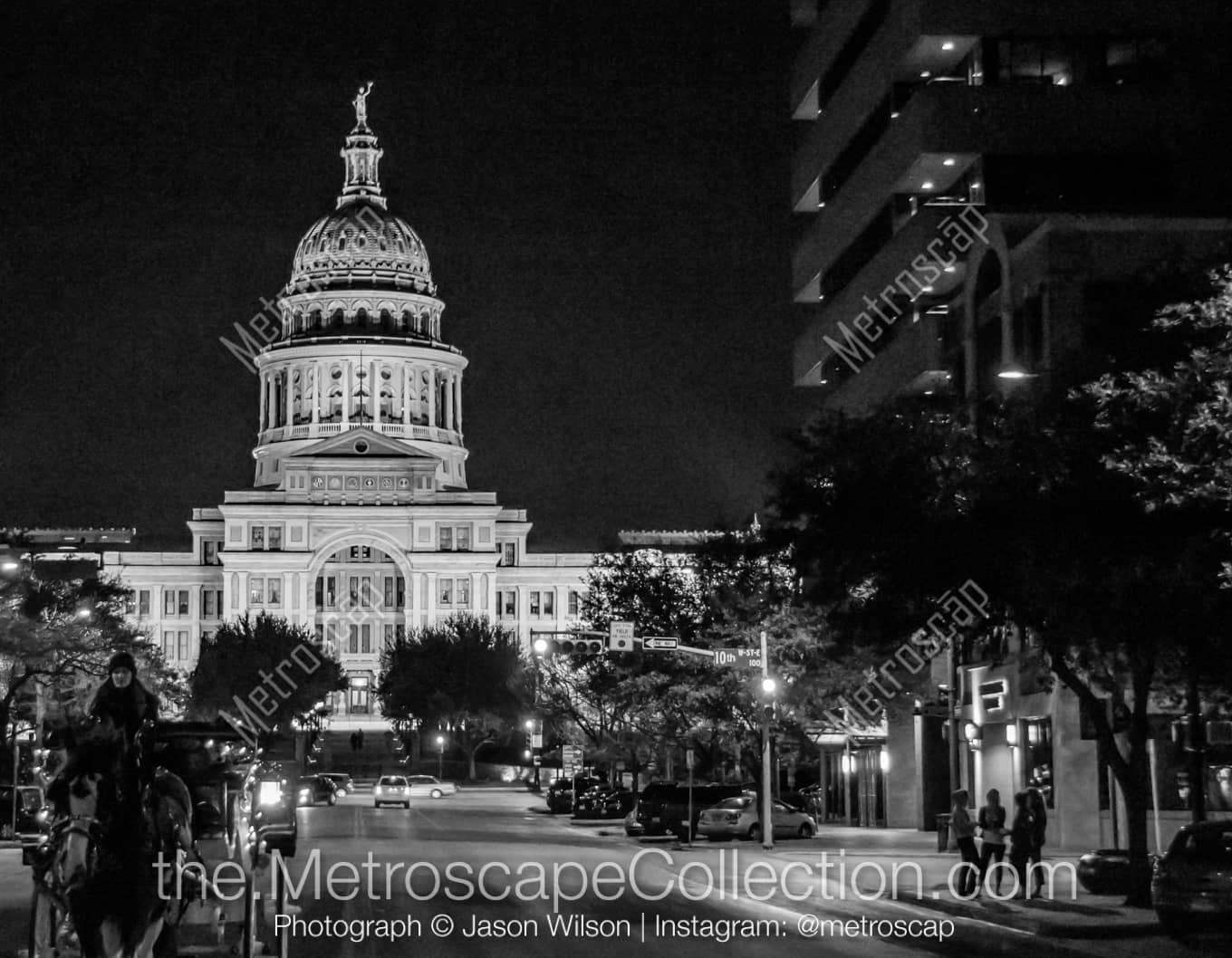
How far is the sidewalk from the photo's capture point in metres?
29.6

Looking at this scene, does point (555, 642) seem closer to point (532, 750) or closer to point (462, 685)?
point (532, 750)

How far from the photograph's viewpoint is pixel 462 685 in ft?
496

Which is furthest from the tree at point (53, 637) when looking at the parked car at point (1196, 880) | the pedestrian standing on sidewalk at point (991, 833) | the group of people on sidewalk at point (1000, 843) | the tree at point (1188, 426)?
the parked car at point (1196, 880)

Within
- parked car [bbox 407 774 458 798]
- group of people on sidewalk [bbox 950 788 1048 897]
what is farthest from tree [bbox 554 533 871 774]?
parked car [bbox 407 774 458 798]

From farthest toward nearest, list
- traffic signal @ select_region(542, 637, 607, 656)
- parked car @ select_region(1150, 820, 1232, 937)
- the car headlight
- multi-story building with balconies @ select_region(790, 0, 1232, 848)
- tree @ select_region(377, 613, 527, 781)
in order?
tree @ select_region(377, 613, 527, 781), traffic signal @ select_region(542, 637, 607, 656), multi-story building with balconies @ select_region(790, 0, 1232, 848), the car headlight, parked car @ select_region(1150, 820, 1232, 937)

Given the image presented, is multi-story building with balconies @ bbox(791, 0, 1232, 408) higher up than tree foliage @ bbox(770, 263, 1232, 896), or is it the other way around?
multi-story building with balconies @ bbox(791, 0, 1232, 408)

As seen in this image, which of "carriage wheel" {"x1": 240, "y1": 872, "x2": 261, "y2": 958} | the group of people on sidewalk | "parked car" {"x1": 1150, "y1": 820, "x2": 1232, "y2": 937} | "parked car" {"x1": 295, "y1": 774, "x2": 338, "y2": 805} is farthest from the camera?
"parked car" {"x1": 295, "y1": 774, "x2": 338, "y2": 805}

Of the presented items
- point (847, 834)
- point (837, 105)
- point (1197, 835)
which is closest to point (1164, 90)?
point (837, 105)

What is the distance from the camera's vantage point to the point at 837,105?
253 feet

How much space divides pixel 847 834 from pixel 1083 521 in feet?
108

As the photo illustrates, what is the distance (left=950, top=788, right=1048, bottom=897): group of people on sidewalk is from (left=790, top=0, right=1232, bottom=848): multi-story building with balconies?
46.0 ft

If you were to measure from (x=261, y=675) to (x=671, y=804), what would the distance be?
87778mm

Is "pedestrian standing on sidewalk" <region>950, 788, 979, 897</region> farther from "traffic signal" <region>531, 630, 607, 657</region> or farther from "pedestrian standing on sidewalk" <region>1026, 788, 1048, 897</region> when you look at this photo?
"traffic signal" <region>531, 630, 607, 657</region>

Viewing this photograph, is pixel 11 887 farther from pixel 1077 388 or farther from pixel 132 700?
pixel 132 700
